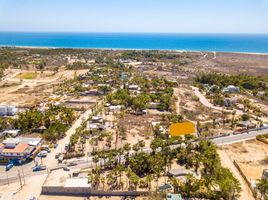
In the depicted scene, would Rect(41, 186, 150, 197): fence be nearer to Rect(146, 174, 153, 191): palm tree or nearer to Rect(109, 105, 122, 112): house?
Rect(146, 174, 153, 191): palm tree

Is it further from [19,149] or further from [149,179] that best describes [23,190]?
[149,179]

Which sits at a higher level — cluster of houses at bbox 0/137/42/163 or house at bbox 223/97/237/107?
house at bbox 223/97/237/107

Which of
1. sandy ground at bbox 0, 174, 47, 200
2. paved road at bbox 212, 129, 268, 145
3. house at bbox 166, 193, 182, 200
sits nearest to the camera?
house at bbox 166, 193, 182, 200

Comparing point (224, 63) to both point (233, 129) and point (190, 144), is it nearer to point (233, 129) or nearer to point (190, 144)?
point (233, 129)

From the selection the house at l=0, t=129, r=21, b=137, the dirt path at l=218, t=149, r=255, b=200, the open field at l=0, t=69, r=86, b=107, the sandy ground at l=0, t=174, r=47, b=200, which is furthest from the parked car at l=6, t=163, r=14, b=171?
the dirt path at l=218, t=149, r=255, b=200

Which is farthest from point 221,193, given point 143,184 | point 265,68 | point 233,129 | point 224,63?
point 224,63

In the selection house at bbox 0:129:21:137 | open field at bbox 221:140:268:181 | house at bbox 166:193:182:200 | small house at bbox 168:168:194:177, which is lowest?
open field at bbox 221:140:268:181

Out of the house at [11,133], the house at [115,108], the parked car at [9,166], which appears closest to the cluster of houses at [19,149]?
the parked car at [9,166]

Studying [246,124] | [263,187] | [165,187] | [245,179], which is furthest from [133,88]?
[263,187]
